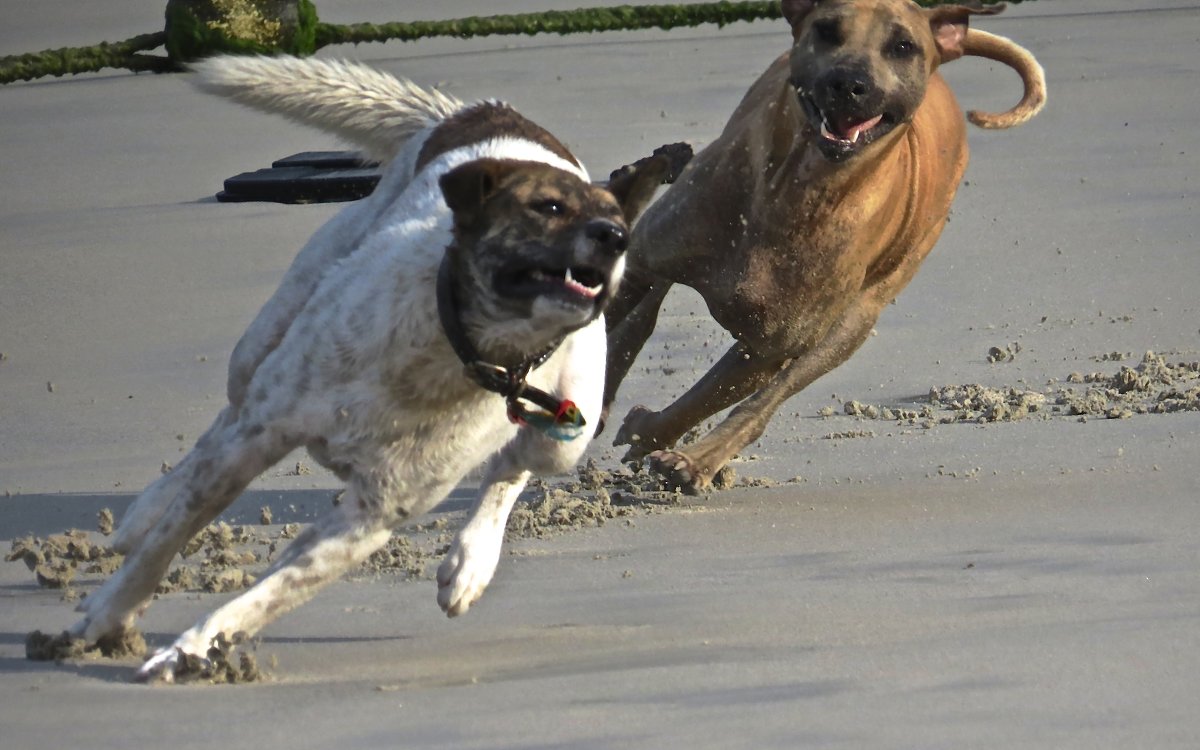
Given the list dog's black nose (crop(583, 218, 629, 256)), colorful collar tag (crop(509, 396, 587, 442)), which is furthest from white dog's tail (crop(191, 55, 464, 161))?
dog's black nose (crop(583, 218, 629, 256))

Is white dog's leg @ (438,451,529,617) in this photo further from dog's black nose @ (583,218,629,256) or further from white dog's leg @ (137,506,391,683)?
dog's black nose @ (583,218,629,256)

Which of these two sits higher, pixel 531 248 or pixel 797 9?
pixel 531 248

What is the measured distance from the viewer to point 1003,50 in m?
6.90

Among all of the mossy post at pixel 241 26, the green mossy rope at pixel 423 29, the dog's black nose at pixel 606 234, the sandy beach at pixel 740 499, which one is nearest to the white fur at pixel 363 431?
the sandy beach at pixel 740 499

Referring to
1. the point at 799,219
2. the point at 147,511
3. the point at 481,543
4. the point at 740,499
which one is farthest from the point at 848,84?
the point at 147,511

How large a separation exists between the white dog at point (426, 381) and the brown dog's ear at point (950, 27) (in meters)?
1.69

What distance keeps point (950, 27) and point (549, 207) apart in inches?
99.0

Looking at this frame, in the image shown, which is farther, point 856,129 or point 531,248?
point 856,129

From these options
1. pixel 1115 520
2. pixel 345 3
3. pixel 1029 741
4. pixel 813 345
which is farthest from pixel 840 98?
pixel 345 3

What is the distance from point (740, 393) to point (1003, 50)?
1.49m

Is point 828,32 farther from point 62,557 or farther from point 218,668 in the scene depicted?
point 218,668

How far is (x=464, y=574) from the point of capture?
4.65 meters

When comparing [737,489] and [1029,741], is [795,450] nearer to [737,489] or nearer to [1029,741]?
[737,489]

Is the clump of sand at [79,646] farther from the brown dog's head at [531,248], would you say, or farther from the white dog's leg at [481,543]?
the brown dog's head at [531,248]
